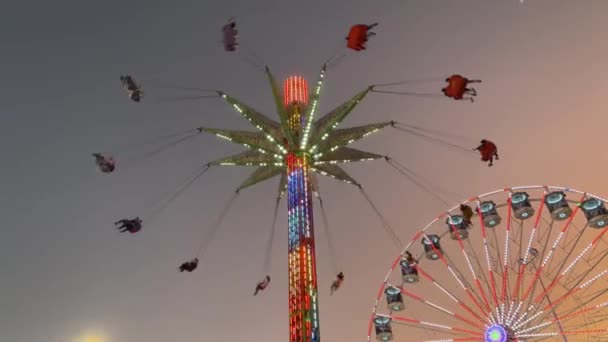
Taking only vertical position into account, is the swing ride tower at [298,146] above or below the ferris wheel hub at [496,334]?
above

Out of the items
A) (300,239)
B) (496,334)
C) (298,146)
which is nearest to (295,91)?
(298,146)

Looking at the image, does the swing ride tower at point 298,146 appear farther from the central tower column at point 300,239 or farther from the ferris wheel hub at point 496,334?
the ferris wheel hub at point 496,334

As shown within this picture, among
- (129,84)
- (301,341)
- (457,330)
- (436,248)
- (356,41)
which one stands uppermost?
(129,84)

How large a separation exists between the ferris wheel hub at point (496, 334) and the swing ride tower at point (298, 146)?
8747 mm

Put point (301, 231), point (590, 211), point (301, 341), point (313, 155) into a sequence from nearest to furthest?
point (301, 341), point (301, 231), point (313, 155), point (590, 211)

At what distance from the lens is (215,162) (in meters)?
25.0

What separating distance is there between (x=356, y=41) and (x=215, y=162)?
27.6 ft

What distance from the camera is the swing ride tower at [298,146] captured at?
21.6 m

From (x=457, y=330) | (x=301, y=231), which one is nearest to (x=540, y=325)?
(x=457, y=330)

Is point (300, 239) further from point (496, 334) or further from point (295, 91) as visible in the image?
point (496, 334)

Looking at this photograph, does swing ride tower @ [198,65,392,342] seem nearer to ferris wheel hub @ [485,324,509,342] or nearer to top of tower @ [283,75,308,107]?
top of tower @ [283,75,308,107]

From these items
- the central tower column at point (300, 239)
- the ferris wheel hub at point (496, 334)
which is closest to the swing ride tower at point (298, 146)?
the central tower column at point (300, 239)

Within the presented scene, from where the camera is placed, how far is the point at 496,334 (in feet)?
85.4

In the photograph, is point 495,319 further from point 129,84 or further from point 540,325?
point 129,84
